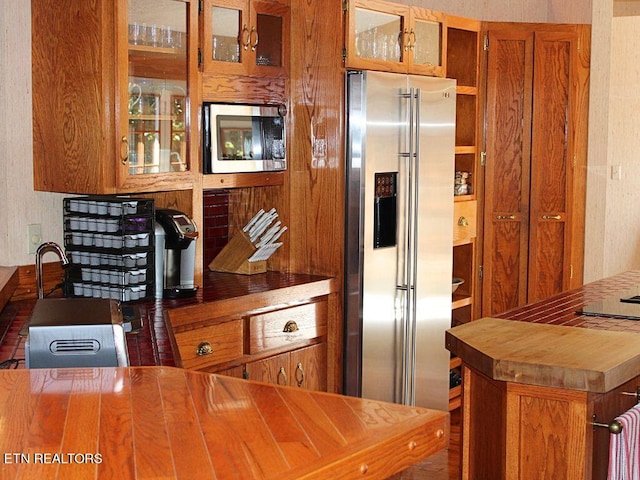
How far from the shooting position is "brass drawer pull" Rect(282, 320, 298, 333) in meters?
4.00

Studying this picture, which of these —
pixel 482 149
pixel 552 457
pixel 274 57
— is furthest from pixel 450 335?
pixel 482 149

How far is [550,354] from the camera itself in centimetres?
258

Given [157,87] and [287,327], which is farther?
[287,327]

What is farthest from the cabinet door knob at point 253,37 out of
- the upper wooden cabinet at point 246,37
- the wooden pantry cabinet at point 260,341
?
the wooden pantry cabinet at point 260,341

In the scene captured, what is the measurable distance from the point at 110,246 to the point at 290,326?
0.91 metres

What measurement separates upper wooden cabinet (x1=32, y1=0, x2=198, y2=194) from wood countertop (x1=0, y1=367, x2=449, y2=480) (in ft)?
5.33

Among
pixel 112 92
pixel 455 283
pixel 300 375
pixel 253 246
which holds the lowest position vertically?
pixel 300 375

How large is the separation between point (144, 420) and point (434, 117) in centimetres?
317

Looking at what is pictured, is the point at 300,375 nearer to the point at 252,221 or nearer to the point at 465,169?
the point at 252,221

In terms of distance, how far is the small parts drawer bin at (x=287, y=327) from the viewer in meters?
3.81

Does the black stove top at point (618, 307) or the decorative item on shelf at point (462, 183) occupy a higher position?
the decorative item on shelf at point (462, 183)

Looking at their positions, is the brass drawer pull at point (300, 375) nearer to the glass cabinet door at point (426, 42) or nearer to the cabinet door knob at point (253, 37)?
the cabinet door knob at point (253, 37)

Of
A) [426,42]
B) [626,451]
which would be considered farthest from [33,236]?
[626,451]

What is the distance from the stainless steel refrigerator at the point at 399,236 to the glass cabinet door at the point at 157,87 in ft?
2.72
